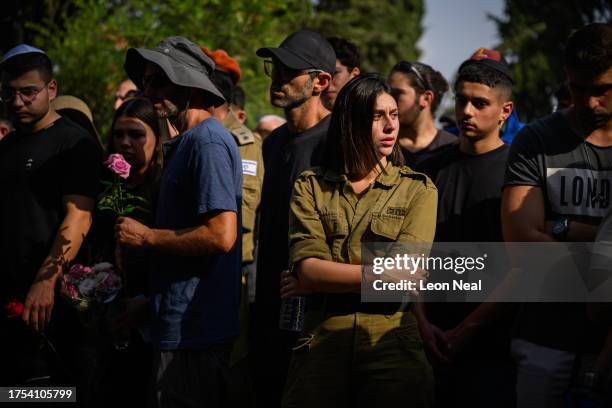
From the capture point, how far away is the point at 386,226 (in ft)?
11.6

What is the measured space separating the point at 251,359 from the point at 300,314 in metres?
1.22

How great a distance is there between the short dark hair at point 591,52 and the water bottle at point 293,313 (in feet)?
5.48

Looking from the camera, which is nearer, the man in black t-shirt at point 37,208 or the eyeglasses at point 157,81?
the eyeglasses at point 157,81

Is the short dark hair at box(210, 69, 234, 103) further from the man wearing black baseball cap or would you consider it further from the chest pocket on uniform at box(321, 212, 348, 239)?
the chest pocket on uniform at box(321, 212, 348, 239)

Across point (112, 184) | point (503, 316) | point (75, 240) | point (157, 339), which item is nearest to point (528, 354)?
point (503, 316)

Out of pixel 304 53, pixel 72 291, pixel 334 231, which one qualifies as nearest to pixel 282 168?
pixel 304 53

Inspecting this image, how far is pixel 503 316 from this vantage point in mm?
4246

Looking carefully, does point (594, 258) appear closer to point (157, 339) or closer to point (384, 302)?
point (384, 302)

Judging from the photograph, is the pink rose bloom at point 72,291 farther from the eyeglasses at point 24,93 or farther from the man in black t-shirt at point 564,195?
the man in black t-shirt at point 564,195

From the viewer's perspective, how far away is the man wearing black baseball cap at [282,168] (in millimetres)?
4711

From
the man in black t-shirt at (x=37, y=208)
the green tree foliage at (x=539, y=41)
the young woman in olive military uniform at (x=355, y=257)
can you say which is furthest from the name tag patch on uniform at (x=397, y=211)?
the green tree foliage at (x=539, y=41)

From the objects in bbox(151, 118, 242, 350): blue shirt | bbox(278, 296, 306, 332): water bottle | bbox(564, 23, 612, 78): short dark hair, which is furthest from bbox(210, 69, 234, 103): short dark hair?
bbox(564, 23, 612, 78): short dark hair

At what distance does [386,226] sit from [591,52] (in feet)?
4.03

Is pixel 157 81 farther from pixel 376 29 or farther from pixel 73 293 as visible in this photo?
pixel 376 29
